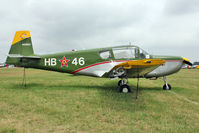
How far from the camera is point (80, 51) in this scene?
8.20 meters

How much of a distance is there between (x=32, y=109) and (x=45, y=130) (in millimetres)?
1680

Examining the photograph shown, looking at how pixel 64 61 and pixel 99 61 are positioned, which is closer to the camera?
pixel 99 61

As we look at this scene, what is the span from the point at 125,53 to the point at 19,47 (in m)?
6.52

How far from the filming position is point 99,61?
7.64 meters

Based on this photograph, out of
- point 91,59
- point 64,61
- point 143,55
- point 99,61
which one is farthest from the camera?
point 64,61

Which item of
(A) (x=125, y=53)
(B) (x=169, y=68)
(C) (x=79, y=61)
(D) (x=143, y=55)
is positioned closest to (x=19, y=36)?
(C) (x=79, y=61)

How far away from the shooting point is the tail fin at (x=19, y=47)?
316 inches

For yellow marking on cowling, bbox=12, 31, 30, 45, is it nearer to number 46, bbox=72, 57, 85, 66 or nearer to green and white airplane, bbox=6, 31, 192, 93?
green and white airplane, bbox=6, 31, 192, 93

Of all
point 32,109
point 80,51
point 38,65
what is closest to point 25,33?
point 38,65

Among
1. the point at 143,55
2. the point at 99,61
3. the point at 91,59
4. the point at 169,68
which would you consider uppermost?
the point at 143,55

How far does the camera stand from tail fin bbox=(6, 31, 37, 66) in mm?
8031

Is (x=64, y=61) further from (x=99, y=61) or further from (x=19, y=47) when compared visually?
(x=19, y=47)

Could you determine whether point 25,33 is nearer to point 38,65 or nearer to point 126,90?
point 38,65

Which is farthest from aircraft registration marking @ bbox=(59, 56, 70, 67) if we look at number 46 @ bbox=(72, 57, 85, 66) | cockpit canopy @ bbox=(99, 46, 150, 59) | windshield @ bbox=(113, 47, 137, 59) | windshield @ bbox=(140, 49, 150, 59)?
windshield @ bbox=(140, 49, 150, 59)
